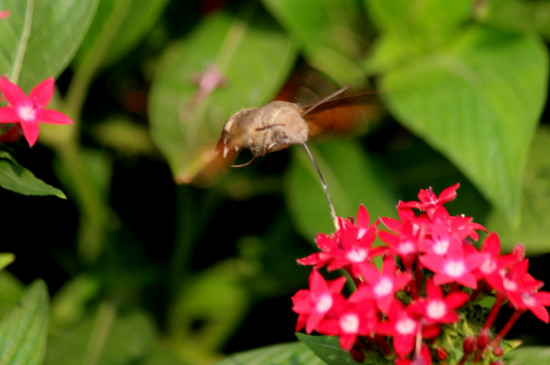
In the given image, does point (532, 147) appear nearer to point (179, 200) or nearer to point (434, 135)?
point (434, 135)

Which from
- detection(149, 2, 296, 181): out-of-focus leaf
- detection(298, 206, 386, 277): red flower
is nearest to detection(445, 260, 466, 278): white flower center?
detection(298, 206, 386, 277): red flower

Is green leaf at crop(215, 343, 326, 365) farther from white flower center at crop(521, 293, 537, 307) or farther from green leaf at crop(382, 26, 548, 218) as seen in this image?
green leaf at crop(382, 26, 548, 218)

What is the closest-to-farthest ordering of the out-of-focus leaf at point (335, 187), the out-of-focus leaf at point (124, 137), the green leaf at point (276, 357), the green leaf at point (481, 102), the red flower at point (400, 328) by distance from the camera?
the red flower at point (400, 328) → the green leaf at point (276, 357) → the green leaf at point (481, 102) → the out-of-focus leaf at point (335, 187) → the out-of-focus leaf at point (124, 137)

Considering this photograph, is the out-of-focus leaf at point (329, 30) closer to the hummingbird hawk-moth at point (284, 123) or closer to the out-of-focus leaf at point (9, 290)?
the hummingbird hawk-moth at point (284, 123)

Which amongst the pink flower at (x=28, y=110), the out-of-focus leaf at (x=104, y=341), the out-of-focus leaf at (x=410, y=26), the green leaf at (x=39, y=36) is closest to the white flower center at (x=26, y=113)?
the pink flower at (x=28, y=110)

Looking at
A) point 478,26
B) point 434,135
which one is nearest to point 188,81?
point 434,135

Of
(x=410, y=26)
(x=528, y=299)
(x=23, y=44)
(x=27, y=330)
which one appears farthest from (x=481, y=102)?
(x=27, y=330)
